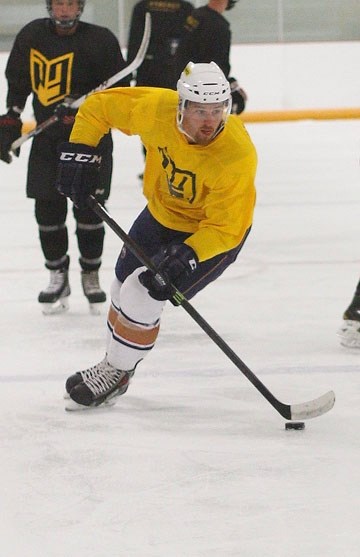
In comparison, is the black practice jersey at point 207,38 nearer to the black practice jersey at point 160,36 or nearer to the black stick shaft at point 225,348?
the black practice jersey at point 160,36

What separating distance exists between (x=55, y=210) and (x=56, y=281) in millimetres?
235

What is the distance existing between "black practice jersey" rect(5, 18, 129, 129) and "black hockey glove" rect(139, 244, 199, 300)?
127cm

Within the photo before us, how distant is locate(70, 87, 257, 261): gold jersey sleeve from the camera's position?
2.46m

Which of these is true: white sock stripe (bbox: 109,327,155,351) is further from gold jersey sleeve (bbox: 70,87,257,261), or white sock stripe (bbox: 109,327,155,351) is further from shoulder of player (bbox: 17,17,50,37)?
shoulder of player (bbox: 17,17,50,37)

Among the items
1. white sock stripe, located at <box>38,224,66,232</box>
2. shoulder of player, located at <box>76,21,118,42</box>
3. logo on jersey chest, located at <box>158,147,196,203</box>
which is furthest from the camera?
white sock stripe, located at <box>38,224,66,232</box>

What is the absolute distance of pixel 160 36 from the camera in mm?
6086

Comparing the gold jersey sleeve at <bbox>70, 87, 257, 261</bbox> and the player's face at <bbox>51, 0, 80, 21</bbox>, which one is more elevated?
the player's face at <bbox>51, 0, 80, 21</bbox>

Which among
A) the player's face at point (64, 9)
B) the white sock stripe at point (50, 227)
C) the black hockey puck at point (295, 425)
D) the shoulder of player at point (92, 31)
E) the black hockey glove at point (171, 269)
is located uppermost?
the player's face at point (64, 9)

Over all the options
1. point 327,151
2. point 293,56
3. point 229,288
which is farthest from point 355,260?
point 293,56

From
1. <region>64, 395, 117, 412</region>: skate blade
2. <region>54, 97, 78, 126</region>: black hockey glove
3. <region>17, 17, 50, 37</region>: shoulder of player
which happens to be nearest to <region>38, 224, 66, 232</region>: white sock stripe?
<region>54, 97, 78, 126</region>: black hockey glove

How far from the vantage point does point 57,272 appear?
376cm

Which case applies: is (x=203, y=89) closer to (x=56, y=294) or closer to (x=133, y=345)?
(x=133, y=345)

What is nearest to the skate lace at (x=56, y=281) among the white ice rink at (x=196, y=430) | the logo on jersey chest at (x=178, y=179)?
the white ice rink at (x=196, y=430)

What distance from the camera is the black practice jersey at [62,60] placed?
3562 millimetres
